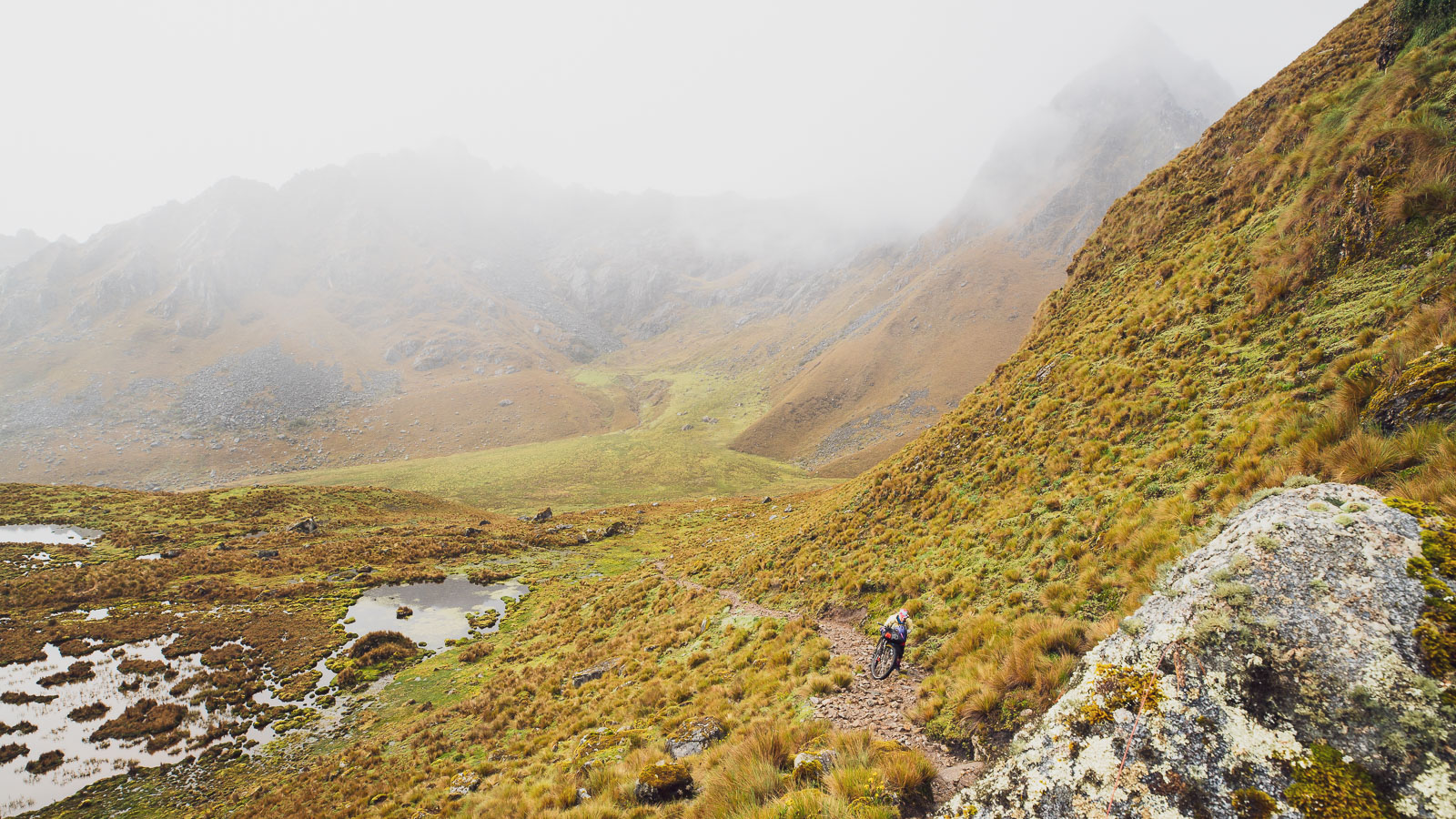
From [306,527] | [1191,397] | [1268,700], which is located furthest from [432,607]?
[1191,397]

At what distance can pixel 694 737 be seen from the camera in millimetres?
11430

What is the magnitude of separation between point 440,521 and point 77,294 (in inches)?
7375

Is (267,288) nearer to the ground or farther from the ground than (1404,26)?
farther from the ground

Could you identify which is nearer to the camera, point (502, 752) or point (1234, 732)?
point (1234, 732)

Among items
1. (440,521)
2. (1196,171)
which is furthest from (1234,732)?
(440,521)

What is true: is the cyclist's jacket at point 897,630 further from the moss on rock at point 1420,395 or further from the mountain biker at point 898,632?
the moss on rock at point 1420,395

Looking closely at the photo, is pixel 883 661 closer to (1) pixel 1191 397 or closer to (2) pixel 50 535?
(1) pixel 1191 397

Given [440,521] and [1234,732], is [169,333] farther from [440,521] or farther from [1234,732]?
[1234,732]

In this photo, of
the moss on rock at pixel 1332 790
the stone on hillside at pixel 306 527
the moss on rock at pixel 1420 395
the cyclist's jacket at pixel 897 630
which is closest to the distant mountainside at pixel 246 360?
the stone on hillside at pixel 306 527

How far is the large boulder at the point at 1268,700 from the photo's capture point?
3611mm

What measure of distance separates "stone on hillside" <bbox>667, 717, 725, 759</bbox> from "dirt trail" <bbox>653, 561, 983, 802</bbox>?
97.4 inches

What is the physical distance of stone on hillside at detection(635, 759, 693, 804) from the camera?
9.53 metres

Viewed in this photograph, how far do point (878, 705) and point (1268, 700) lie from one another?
7.28 meters

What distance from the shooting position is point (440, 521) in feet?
187
